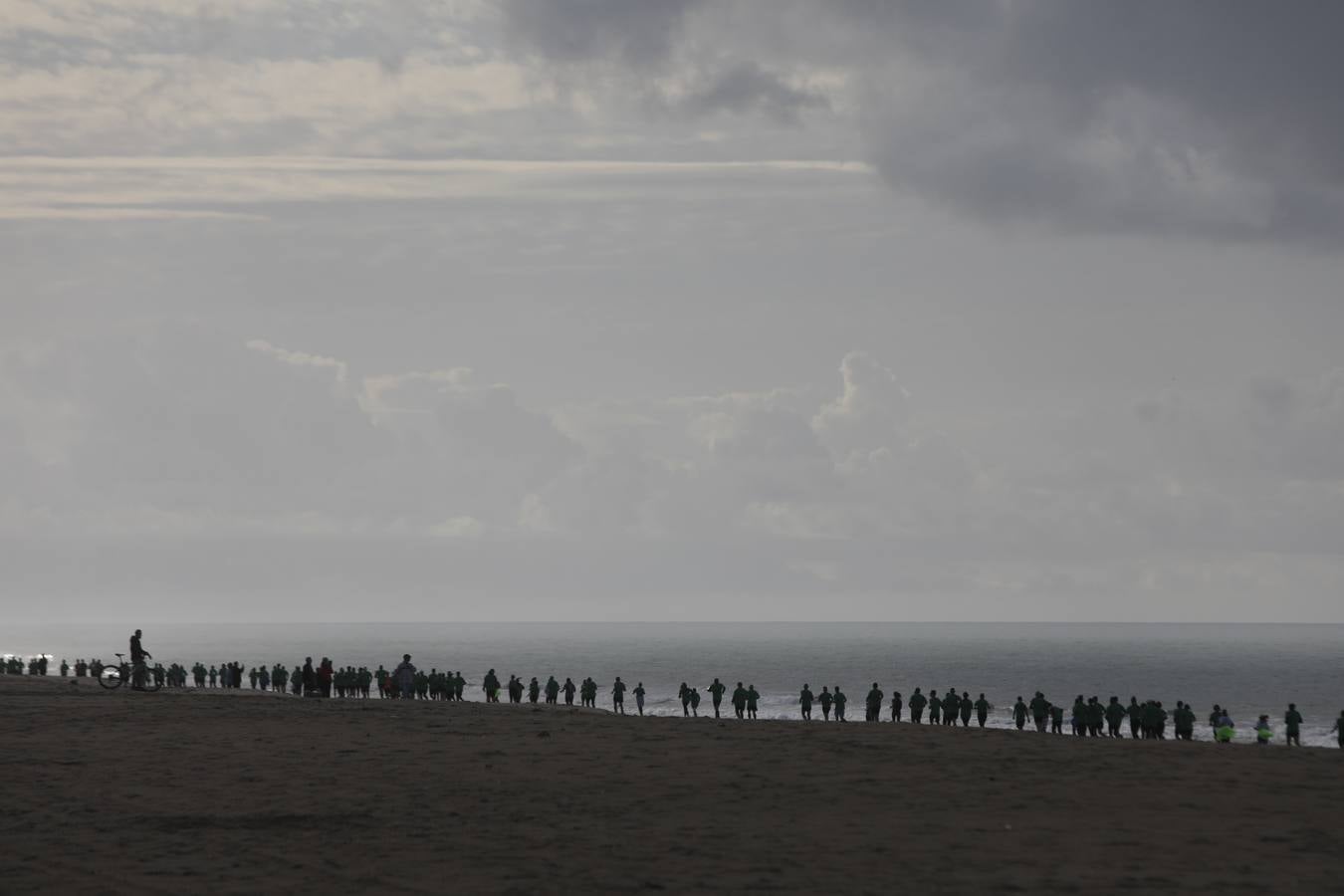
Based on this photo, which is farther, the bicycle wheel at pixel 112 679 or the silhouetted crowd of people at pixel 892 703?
the bicycle wheel at pixel 112 679

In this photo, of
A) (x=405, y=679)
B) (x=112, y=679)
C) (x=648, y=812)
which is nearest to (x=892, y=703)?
(x=405, y=679)

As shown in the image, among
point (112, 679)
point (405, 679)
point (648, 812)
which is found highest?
→ point (648, 812)

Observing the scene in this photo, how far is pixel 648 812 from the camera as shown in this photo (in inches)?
824

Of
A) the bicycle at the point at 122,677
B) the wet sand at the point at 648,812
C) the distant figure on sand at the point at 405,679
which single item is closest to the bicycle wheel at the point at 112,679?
the bicycle at the point at 122,677

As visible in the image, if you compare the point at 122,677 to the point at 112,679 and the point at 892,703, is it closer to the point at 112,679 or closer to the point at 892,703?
the point at 112,679

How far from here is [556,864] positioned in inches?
Result: 666

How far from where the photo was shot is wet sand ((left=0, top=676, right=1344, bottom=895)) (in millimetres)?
16094

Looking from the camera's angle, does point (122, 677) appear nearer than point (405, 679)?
Yes

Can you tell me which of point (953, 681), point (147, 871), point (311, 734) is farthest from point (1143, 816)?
point (953, 681)

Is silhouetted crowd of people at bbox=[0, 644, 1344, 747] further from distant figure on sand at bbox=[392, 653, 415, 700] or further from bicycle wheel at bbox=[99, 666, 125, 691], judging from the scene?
bicycle wheel at bbox=[99, 666, 125, 691]

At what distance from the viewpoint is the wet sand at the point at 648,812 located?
16094 millimetres

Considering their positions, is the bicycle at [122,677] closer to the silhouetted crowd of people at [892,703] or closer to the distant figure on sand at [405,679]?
the silhouetted crowd of people at [892,703]

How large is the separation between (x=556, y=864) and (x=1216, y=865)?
27.6 feet

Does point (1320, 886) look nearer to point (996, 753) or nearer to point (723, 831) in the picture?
point (723, 831)
